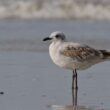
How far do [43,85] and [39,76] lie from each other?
75cm

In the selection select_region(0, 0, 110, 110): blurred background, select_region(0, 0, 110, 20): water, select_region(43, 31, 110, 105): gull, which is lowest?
select_region(0, 0, 110, 20): water

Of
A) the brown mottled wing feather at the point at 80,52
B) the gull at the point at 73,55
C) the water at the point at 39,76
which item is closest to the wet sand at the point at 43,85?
the water at the point at 39,76

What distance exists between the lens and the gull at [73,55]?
8547 mm

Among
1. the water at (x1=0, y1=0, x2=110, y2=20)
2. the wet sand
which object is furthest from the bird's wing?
the water at (x1=0, y1=0, x2=110, y2=20)

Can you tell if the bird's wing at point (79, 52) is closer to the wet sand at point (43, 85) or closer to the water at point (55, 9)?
the wet sand at point (43, 85)

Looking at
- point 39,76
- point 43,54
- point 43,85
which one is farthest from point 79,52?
point 43,54

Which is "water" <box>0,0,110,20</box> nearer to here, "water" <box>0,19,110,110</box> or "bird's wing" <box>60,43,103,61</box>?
"water" <box>0,19,110,110</box>

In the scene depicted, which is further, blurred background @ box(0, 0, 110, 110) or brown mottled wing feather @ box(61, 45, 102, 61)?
brown mottled wing feather @ box(61, 45, 102, 61)

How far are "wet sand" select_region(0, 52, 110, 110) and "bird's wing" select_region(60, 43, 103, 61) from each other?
410 millimetres

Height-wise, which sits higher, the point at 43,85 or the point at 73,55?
the point at 73,55

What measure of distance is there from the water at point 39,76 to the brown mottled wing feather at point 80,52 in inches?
16.2

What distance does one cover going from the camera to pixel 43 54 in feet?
39.3

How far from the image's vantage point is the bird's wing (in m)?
8.59

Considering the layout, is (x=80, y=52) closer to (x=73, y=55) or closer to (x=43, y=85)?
(x=73, y=55)
